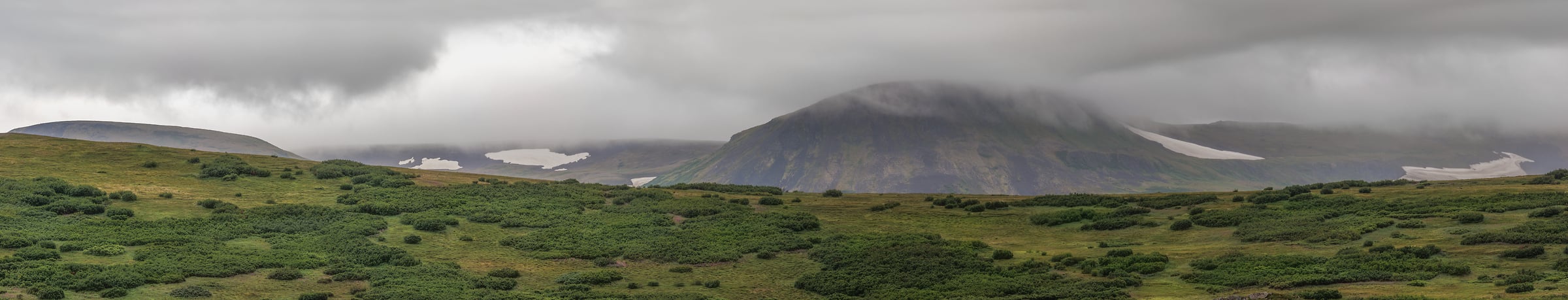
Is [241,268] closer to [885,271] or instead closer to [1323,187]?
→ [885,271]

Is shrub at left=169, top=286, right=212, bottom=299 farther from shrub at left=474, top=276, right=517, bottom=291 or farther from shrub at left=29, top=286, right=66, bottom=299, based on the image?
shrub at left=474, top=276, right=517, bottom=291

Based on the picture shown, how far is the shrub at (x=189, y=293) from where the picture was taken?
52.1 m

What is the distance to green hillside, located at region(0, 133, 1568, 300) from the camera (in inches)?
→ 2143

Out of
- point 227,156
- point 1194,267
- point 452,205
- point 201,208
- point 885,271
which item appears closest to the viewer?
point 1194,267

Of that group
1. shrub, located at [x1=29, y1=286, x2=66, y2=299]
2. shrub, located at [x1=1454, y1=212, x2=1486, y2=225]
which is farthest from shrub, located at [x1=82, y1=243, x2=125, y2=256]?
shrub, located at [x1=1454, y1=212, x2=1486, y2=225]

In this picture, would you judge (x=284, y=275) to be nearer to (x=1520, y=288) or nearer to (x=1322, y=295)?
(x=1322, y=295)

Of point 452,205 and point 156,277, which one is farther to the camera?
point 452,205

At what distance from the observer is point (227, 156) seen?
106 metres

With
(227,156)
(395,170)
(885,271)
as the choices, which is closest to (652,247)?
(885,271)

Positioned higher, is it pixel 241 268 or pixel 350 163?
pixel 350 163

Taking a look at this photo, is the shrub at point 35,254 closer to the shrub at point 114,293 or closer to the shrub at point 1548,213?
the shrub at point 114,293

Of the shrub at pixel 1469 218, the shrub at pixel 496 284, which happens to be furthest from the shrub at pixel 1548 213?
the shrub at pixel 496 284

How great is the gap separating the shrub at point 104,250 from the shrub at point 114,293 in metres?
9.99

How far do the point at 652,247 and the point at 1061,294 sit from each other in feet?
103
